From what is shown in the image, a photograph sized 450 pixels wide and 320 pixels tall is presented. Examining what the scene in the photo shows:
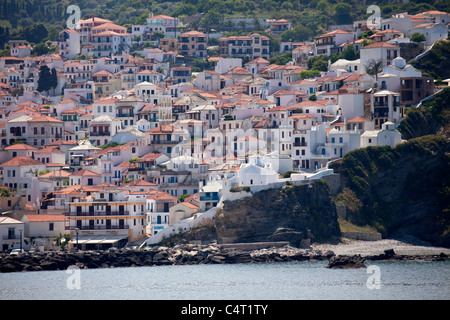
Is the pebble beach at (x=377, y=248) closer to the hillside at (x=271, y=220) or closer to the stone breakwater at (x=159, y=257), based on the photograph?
the hillside at (x=271, y=220)

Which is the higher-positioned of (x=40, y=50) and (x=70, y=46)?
(x=70, y=46)

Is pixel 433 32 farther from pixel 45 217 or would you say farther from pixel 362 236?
pixel 45 217

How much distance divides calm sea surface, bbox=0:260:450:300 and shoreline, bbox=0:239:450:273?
3.98 feet

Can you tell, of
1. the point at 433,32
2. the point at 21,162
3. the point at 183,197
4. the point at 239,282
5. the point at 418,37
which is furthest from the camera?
the point at 418,37

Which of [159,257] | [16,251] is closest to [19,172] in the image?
[16,251]

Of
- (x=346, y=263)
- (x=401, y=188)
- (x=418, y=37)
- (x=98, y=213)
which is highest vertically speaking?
(x=418, y=37)

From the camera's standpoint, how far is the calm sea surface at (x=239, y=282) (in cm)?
6125

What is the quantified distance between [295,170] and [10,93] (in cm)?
4603

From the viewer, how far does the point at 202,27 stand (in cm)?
13888

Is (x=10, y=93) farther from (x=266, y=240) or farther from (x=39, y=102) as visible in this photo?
(x=266, y=240)

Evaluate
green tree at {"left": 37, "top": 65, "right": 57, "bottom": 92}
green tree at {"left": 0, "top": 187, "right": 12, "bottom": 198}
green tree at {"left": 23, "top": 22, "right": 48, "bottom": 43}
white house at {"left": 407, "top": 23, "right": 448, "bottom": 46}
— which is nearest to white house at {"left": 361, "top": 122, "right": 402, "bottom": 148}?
white house at {"left": 407, "top": 23, "right": 448, "bottom": 46}

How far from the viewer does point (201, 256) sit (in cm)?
7694

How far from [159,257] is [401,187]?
21.2 meters
